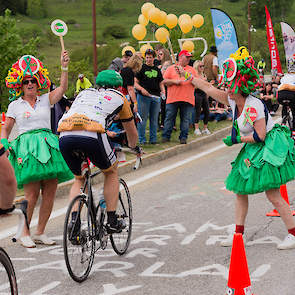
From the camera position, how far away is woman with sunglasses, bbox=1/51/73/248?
673 centimetres

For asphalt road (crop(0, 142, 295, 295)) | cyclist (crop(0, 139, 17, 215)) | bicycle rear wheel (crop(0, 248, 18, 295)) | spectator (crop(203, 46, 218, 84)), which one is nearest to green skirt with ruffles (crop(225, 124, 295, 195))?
asphalt road (crop(0, 142, 295, 295))

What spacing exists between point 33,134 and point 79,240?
181cm

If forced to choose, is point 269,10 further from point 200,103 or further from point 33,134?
point 33,134

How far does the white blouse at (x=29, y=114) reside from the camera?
682 centimetres

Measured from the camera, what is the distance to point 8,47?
21109 millimetres

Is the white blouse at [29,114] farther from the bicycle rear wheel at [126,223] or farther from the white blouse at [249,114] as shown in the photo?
the white blouse at [249,114]

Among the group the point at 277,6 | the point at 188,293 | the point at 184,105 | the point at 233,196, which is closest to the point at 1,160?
the point at 188,293

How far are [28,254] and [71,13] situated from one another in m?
146

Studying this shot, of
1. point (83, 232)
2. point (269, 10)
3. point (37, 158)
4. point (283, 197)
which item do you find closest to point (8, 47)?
point (37, 158)

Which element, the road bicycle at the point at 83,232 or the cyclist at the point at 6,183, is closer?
the cyclist at the point at 6,183

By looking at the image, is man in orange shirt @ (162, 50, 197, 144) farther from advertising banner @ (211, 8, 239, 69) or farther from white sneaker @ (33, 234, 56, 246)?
white sneaker @ (33, 234, 56, 246)

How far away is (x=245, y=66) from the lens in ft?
20.6

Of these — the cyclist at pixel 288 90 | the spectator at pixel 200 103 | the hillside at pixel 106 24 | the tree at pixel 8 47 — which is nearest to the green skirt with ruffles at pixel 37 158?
the cyclist at pixel 288 90

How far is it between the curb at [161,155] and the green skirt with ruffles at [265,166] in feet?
12.1
